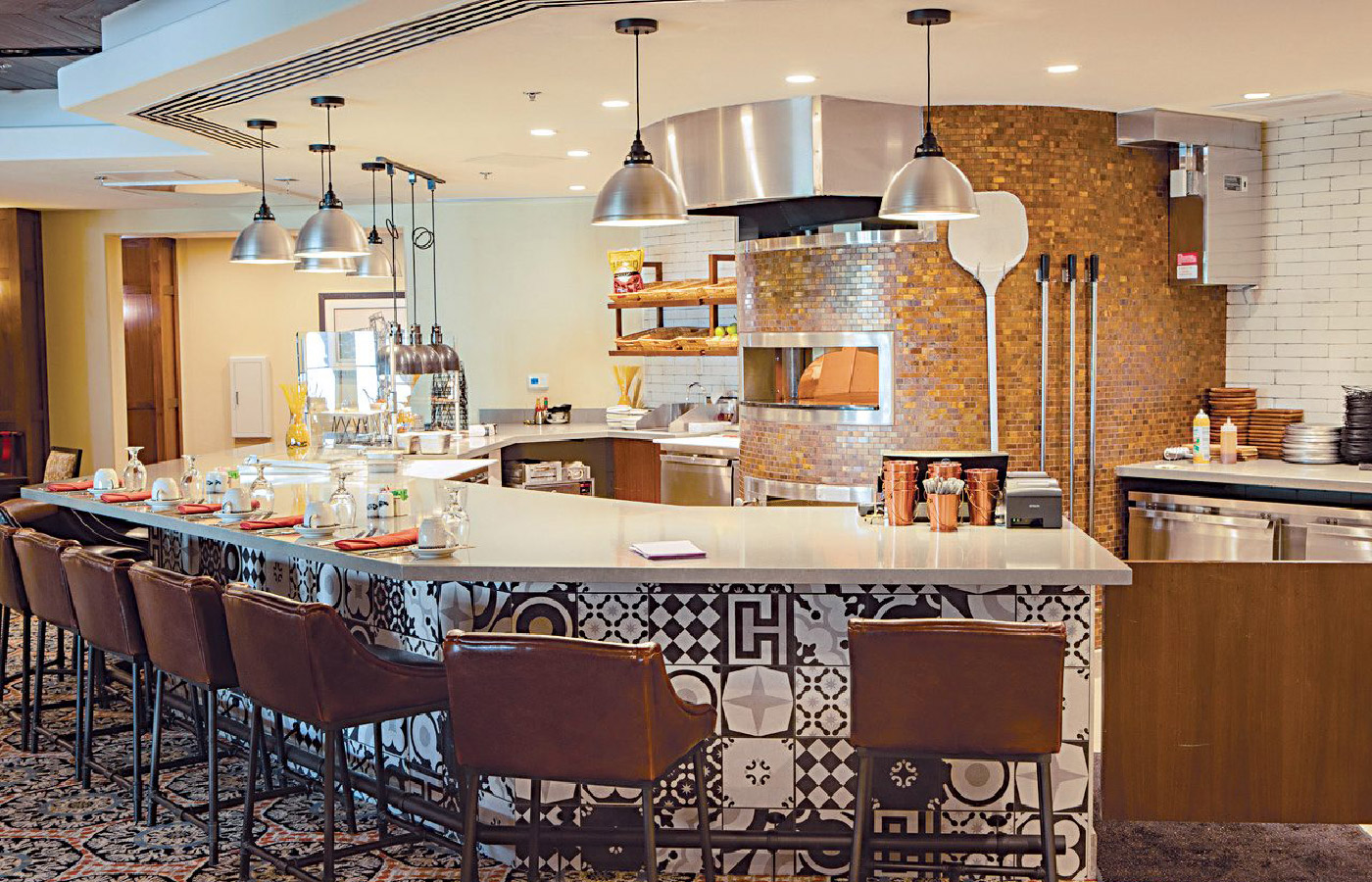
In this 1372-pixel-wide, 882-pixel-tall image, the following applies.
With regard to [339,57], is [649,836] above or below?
below

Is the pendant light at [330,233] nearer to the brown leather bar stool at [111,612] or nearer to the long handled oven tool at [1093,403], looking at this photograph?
the brown leather bar stool at [111,612]

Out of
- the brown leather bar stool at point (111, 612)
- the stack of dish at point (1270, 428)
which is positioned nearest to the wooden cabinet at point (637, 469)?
the stack of dish at point (1270, 428)

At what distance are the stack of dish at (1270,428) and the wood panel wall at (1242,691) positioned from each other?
10.9 feet

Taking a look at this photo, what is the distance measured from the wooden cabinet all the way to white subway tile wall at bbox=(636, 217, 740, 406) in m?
0.62

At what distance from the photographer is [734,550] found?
3.99 m

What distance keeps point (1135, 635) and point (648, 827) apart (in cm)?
173

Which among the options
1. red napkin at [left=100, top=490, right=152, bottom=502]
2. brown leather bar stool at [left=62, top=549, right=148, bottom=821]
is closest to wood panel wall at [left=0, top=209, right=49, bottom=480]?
red napkin at [left=100, top=490, right=152, bottom=502]

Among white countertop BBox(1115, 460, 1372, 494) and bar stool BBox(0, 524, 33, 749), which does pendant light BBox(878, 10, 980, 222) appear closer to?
white countertop BBox(1115, 460, 1372, 494)

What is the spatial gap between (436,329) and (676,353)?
1.68 metres

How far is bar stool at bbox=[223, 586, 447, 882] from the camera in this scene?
3.57 meters

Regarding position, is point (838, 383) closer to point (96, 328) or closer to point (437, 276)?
point (437, 276)

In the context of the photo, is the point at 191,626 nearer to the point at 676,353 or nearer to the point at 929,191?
the point at 929,191

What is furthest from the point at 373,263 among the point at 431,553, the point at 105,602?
the point at 431,553

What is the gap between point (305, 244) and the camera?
235 inches
